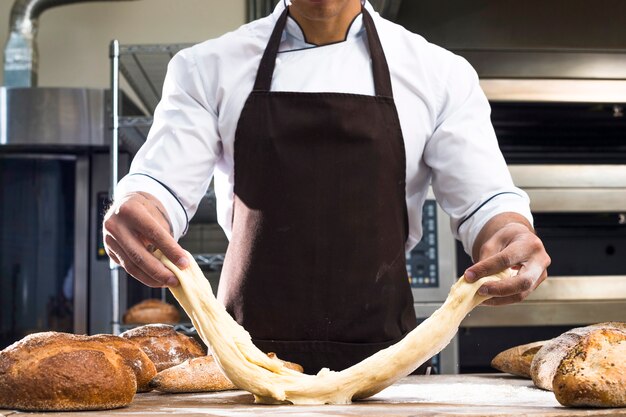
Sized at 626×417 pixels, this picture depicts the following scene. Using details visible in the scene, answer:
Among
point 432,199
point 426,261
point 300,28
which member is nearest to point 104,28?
point 432,199

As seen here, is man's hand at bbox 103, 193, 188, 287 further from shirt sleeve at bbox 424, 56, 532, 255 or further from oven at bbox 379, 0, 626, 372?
oven at bbox 379, 0, 626, 372

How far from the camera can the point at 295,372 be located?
135 cm

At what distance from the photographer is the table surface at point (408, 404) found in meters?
1.12

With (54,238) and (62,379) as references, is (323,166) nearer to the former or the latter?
(62,379)

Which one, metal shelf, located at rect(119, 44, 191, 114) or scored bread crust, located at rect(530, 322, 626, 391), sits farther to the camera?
metal shelf, located at rect(119, 44, 191, 114)

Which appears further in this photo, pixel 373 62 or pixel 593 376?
pixel 373 62

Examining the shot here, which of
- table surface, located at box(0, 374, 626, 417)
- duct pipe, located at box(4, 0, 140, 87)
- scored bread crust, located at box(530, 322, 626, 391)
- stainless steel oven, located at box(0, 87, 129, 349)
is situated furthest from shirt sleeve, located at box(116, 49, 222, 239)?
duct pipe, located at box(4, 0, 140, 87)

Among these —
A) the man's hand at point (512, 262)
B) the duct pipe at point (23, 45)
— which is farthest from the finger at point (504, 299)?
the duct pipe at point (23, 45)

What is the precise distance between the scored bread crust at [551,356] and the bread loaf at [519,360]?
0.12 metres

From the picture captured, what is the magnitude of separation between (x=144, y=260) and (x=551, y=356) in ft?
2.28

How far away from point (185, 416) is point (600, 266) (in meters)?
2.40

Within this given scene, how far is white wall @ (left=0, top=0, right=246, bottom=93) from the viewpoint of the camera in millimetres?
4508

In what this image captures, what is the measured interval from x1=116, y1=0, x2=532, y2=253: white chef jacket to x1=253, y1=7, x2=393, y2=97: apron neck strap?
0.08 feet

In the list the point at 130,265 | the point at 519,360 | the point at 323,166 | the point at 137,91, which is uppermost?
the point at 137,91
